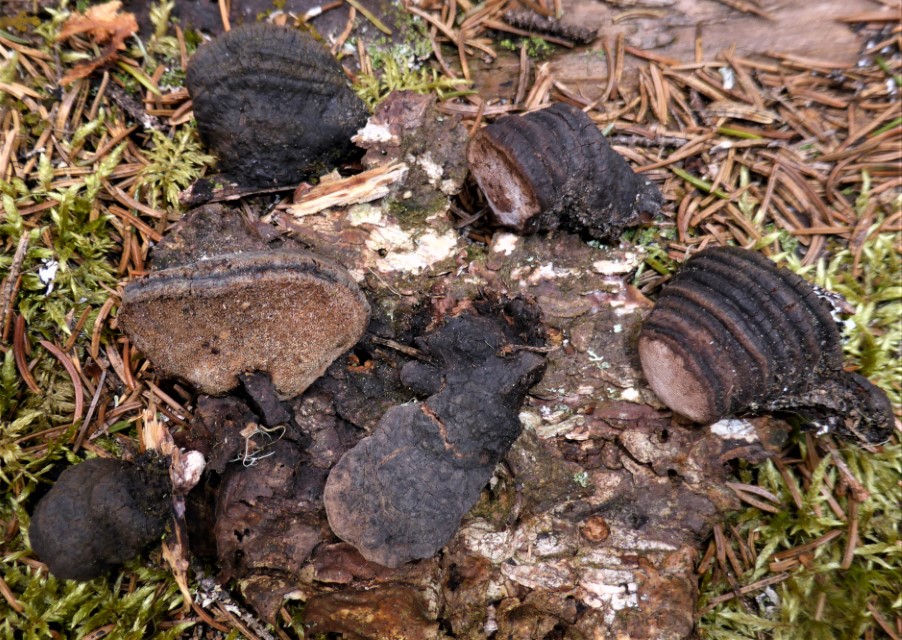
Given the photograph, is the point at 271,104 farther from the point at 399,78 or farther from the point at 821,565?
the point at 821,565

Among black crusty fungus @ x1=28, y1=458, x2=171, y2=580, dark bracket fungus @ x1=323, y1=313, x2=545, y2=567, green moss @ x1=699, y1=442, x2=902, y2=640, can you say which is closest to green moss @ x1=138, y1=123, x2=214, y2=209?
black crusty fungus @ x1=28, y1=458, x2=171, y2=580

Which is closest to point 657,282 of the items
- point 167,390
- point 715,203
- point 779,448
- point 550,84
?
point 715,203

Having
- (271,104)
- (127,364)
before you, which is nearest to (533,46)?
(271,104)

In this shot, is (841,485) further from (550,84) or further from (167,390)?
(167,390)

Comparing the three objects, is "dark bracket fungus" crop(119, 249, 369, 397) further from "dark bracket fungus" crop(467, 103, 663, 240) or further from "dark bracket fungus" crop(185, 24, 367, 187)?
"dark bracket fungus" crop(467, 103, 663, 240)

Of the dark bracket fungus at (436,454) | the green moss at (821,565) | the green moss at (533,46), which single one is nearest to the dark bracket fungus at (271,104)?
the green moss at (533,46)
